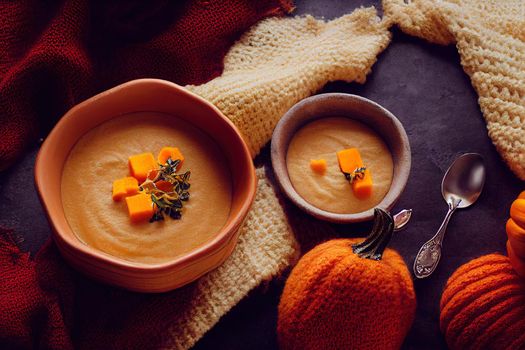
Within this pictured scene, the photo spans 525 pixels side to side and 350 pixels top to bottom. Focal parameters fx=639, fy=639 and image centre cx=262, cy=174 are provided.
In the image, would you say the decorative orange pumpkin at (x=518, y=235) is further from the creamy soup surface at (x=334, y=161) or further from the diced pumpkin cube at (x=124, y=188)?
the diced pumpkin cube at (x=124, y=188)

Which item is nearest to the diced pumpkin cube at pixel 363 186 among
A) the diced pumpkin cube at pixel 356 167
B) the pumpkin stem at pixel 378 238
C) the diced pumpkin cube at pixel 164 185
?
the diced pumpkin cube at pixel 356 167

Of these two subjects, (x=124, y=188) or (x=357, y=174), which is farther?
(x=357, y=174)

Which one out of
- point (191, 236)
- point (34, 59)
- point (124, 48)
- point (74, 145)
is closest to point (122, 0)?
point (124, 48)

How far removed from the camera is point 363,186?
1114 mm

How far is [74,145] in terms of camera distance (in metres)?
1.06

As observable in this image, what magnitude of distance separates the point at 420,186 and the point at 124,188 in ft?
1.81

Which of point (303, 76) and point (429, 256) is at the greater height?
point (303, 76)

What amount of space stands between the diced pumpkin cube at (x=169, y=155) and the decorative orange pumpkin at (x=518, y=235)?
0.56 meters

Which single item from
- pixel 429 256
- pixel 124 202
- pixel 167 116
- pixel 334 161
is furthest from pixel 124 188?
pixel 429 256

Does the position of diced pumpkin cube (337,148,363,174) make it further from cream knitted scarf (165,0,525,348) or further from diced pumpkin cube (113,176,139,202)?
diced pumpkin cube (113,176,139,202)

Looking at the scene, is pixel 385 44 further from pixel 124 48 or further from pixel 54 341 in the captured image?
pixel 54 341

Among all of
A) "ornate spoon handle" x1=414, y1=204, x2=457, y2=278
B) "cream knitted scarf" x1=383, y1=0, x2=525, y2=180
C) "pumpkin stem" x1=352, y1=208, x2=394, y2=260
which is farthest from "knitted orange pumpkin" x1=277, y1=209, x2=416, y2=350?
"cream knitted scarf" x1=383, y1=0, x2=525, y2=180

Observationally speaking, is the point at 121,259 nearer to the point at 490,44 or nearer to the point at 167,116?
the point at 167,116

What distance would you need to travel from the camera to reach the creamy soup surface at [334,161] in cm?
112
